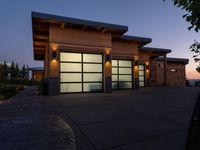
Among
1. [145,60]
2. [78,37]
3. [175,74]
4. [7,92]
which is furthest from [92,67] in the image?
[175,74]

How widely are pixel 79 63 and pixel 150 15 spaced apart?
12.5 meters

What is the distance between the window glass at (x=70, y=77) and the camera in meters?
11.7

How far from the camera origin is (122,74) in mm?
15695

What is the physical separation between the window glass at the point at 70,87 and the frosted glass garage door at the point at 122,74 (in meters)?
4.28

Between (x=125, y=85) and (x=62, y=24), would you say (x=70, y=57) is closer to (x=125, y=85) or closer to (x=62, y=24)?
(x=62, y=24)

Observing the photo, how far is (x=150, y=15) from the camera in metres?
19.7

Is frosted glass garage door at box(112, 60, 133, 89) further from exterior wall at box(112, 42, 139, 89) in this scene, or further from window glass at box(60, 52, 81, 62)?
window glass at box(60, 52, 81, 62)

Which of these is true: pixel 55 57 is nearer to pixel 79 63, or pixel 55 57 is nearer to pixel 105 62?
pixel 79 63

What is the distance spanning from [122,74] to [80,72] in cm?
503

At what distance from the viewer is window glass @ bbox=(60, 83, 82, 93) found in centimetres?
1172

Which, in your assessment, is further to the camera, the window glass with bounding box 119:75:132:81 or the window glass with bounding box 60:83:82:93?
the window glass with bounding box 119:75:132:81

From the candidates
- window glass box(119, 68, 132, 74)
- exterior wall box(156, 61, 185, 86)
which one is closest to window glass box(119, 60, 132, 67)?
window glass box(119, 68, 132, 74)

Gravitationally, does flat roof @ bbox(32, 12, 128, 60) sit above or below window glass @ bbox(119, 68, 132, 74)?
above

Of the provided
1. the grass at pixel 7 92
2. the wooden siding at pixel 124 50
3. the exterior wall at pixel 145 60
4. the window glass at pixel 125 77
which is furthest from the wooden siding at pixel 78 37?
the exterior wall at pixel 145 60
